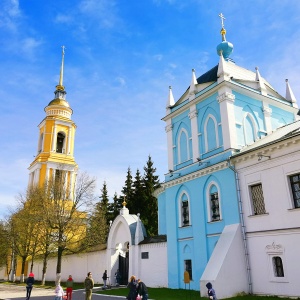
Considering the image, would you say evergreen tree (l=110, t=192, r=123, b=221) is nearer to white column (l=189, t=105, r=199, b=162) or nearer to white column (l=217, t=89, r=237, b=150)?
white column (l=189, t=105, r=199, b=162)

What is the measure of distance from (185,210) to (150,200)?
27816 millimetres

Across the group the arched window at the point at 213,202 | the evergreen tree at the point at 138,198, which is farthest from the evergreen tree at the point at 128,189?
the arched window at the point at 213,202

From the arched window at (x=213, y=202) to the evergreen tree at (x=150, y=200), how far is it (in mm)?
27250

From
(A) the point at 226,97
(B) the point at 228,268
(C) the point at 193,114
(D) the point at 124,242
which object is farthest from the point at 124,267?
(A) the point at 226,97

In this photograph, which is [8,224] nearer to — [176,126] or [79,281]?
[79,281]

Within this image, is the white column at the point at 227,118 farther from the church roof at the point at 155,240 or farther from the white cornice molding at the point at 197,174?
the church roof at the point at 155,240

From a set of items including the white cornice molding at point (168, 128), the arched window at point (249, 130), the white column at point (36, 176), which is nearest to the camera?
the arched window at point (249, 130)

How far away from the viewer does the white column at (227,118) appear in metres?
20.1

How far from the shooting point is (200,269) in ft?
65.6

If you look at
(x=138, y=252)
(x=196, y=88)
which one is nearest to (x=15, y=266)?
(x=138, y=252)

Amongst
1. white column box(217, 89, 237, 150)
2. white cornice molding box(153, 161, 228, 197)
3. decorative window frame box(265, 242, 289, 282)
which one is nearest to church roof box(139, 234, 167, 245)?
white cornice molding box(153, 161, 228, 197)

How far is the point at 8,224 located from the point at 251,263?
99.7 ft

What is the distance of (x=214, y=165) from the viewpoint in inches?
792

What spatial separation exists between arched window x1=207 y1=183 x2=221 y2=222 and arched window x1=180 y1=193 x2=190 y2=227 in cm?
Answer: 231
